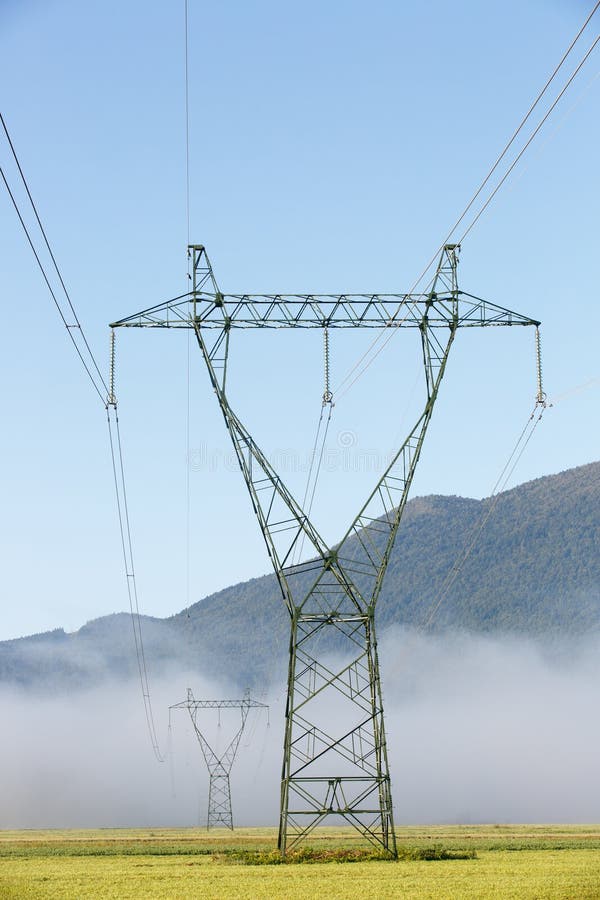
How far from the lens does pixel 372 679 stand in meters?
53.2

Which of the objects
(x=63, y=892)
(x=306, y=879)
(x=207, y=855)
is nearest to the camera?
(x=63, y=892)

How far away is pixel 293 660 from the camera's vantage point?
5366cm

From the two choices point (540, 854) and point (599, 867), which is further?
point (540, 854)

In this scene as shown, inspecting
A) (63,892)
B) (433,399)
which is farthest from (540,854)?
(63,892)

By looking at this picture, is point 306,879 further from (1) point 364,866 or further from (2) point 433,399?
(2) point 433,399

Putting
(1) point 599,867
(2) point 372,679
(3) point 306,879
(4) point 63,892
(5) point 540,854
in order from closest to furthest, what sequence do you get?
(4) point 63,892 < (3) point 306,879 < (1) point 599,867 < (2) point 372,679 < (5) point 540,854

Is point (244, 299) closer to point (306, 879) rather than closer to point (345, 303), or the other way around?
point (345, 303)

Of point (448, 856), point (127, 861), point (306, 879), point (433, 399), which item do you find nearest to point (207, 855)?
point (127, 861)

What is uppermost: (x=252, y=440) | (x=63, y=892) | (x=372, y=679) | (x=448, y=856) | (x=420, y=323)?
(x=420, y=323)

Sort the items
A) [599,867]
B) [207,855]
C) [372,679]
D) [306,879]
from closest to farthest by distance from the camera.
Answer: [306,879], [599,867], [372,679], [207,855]

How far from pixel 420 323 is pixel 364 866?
74.0 feet

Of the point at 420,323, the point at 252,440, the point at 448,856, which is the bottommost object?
the point at 448,856

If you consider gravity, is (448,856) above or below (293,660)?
below

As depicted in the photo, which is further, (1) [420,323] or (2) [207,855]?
(2) [207,855]
